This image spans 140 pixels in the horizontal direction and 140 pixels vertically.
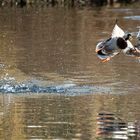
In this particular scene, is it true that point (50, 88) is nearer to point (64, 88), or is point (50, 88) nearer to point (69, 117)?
point (64, 88)

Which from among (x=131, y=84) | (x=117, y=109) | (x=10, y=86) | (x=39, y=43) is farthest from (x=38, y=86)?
(x=39, y=43)

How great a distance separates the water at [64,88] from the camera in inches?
471

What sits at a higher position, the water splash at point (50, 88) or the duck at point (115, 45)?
the duck at point (115, 45)

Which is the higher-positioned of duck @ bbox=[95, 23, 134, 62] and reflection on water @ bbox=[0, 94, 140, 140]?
duck @ bbox=[95, 23, 134, 62]

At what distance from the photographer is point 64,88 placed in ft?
53.7

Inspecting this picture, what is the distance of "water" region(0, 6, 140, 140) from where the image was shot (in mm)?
11953

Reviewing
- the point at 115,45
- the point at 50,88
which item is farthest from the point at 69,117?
the point at 50,88

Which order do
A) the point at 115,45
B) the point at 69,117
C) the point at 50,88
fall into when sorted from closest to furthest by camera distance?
1. the point at 69,117
2. the point at 115,45
3. the point at 50,88

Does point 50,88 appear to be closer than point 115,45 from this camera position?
No

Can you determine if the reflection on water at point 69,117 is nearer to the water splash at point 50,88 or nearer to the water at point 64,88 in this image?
the water at point 64,88

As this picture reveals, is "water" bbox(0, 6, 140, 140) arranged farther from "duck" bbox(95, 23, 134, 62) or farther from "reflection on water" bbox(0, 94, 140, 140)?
"duck" bbox(95, 23, 134, 62)

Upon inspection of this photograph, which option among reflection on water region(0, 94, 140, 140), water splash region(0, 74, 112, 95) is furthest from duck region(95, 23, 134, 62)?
water splash region(0, 74, 112, 95)

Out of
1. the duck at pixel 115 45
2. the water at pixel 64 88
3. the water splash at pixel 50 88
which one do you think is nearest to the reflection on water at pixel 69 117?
the water at pixel 64 88

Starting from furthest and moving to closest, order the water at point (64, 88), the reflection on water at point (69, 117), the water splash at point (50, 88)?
the water splash at point (50, 88) → the water at point (64, 88) → the reflection on water at point (69, 117)
